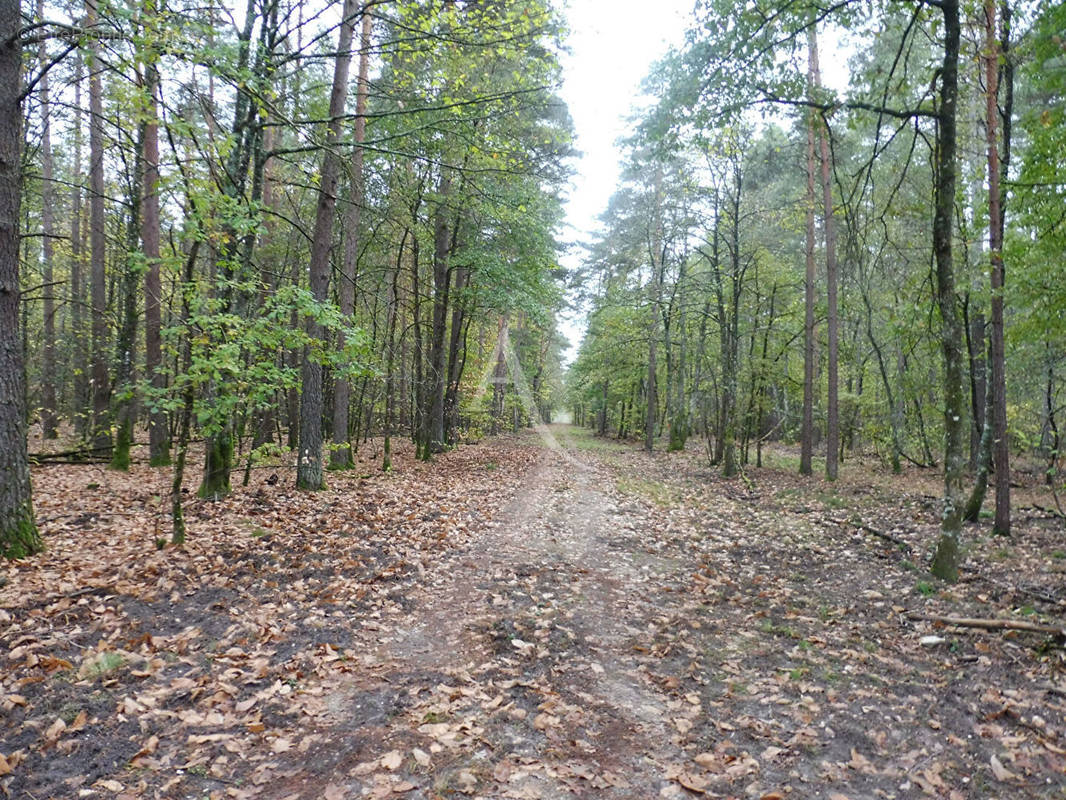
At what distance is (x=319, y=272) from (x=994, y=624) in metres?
10.5

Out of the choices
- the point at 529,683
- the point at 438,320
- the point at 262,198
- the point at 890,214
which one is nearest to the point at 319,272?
the point at 262,198

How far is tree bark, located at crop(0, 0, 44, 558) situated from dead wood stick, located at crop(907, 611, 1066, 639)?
29.4ft

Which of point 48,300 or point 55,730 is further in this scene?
point 48,300

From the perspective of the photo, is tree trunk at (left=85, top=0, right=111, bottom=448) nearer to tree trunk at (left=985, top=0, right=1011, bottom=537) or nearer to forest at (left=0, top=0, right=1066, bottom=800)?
forest at (left=0, top=0, right=1066, bottom=800)

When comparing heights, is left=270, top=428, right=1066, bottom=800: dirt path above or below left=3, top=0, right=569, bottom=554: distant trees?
below


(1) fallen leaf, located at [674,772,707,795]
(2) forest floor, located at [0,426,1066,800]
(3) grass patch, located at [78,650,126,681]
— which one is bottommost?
(1) fallen leaf, located at [674,772,707,795]

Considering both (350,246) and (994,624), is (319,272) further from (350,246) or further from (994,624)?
(994,624)

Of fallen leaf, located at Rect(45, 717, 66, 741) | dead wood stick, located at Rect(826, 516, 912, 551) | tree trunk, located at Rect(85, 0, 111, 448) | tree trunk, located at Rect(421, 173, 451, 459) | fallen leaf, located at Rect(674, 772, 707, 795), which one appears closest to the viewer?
fallen leaf, located at Rect(674, 772, 707, 795)

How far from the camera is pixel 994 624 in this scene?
5.05 meters

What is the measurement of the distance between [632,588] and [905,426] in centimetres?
1633

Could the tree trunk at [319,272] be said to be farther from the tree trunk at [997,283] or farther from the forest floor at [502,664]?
the tree trunk at [997,283]

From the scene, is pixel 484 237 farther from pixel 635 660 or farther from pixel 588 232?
pixel 588 232

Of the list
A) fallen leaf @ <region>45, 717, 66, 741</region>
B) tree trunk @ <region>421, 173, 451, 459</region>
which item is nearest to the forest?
fallen leaf @ <region>45, 717, 66, 741</region>

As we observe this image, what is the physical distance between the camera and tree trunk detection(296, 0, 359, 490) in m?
10.0
